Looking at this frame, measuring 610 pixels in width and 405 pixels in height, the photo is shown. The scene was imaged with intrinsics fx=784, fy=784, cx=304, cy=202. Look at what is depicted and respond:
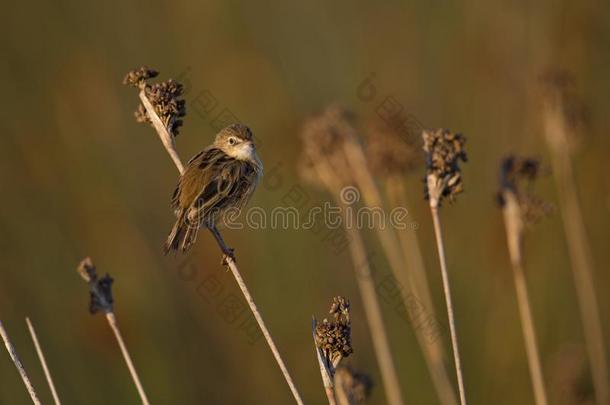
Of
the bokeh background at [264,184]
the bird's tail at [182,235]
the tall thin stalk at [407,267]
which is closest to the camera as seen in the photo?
the bird's tail at [182,235]

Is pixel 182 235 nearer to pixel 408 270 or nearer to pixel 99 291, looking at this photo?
pixel 99 291

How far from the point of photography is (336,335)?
364 centimetres

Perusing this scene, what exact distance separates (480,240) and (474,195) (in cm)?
62

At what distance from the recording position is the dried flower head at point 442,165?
4.35m

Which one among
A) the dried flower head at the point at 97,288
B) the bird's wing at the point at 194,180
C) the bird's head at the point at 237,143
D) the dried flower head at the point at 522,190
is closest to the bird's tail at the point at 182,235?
the bird's wing at the point at 194,180

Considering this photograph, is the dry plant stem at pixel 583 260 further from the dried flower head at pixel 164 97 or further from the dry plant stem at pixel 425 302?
the dried flower head at pixel 164 97

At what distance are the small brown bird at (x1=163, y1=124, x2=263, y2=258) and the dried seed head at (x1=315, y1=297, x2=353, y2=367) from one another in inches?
48.6

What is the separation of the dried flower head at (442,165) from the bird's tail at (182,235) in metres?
1.55

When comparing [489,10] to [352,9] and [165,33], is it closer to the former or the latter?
[352,9]

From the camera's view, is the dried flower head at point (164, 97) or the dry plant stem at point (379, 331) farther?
the dry plant stem at point (379, 331)

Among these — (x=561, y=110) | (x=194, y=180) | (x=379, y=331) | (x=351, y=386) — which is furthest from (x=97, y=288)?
(x=561, y=110)

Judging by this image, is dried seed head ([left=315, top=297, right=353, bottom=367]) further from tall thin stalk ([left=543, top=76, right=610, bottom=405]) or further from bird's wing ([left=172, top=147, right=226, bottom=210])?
tall thin stalk ([left=543, top=76, right=610, bottom=405])

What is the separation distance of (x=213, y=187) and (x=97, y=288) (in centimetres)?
134

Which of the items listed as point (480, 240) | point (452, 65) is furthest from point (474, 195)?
point (452, 65)
